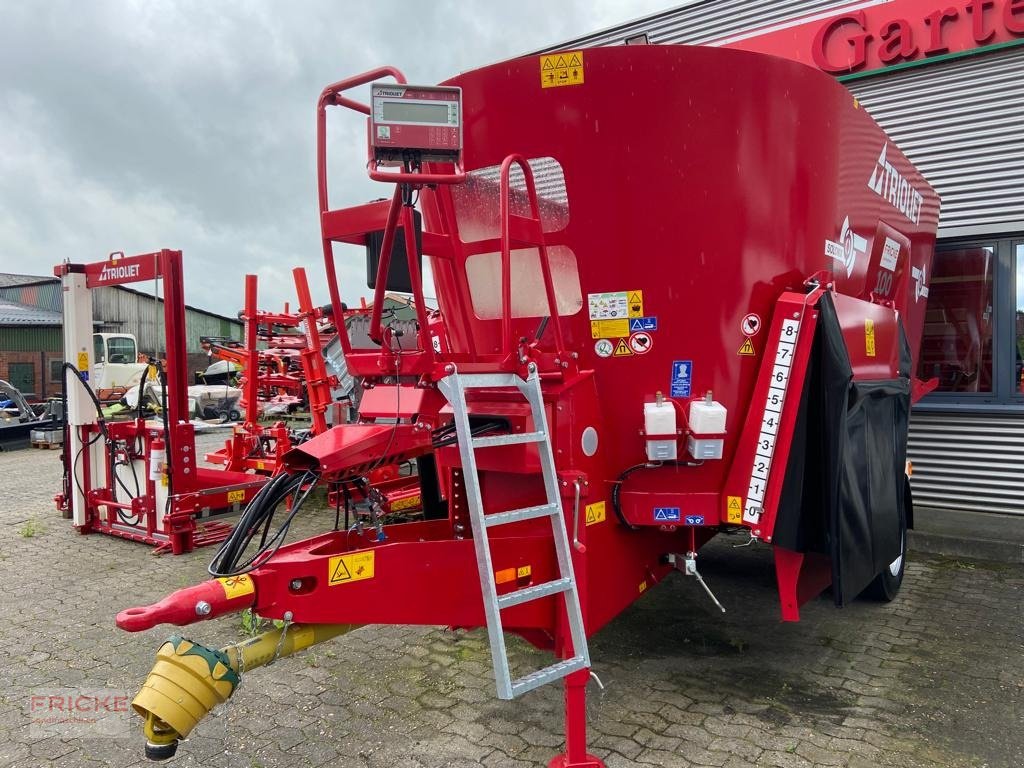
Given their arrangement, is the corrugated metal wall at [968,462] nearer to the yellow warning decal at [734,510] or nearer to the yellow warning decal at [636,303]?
the yellow warning decal at [734,510]

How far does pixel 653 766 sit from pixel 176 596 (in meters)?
1.84

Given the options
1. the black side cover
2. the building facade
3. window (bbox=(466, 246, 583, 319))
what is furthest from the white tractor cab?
the black side cover

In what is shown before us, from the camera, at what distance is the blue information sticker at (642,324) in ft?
10.1

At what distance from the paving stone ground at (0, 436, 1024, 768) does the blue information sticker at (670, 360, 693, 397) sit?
141 cm

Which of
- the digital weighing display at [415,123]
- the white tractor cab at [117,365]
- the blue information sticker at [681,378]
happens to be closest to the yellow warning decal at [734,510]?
the blue information sticker at [681,378]

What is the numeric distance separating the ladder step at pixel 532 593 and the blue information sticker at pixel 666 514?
2.24 ft

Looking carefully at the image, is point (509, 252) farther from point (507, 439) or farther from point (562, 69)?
point (562, 69)

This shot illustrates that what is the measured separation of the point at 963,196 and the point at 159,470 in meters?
7.40

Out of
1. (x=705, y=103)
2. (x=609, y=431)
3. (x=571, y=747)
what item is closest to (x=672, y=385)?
(x=609, y=431)

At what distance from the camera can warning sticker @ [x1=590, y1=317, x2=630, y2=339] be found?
3.10 m

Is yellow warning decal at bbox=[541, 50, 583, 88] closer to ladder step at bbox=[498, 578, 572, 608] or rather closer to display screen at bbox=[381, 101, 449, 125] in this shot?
display screen at bbox=[381, 101, 449, 125]

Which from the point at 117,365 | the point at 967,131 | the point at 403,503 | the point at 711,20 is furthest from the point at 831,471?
the point at 117,365

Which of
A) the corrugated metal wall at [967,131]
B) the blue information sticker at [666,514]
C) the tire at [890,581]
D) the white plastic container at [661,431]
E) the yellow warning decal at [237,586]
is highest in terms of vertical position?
the corrugated metal wall at [967,131]

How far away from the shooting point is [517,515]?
98.3 inches
